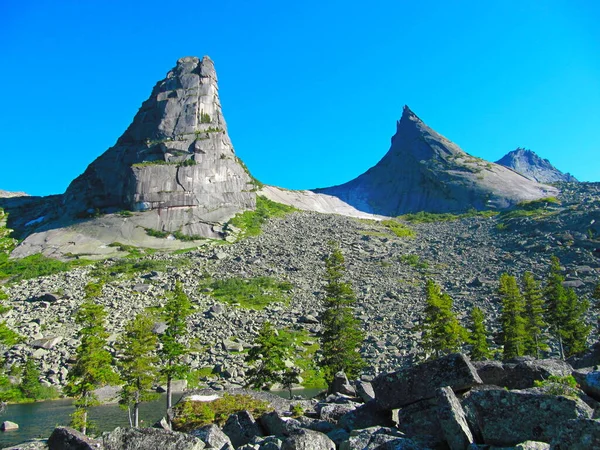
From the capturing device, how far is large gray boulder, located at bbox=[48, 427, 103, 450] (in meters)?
10.5

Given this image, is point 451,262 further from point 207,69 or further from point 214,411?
point 207,69

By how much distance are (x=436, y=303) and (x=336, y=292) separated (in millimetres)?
9414

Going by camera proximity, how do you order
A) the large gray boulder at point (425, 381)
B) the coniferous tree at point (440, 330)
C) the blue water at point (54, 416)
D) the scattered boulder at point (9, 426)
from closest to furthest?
the large gray boulder at point (425, 381) < the blue water at point (54, 416) < the scattered boulder at point (9, 426) < the coniferous tree at point (440, 330)

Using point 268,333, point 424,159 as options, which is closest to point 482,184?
point 424,159

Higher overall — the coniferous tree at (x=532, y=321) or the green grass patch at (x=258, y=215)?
the green grass patch at (x=258, y=215)

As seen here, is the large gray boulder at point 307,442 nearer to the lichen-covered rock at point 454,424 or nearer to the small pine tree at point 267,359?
the lichen-covered rock at point 454,424

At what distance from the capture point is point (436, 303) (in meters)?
42.2

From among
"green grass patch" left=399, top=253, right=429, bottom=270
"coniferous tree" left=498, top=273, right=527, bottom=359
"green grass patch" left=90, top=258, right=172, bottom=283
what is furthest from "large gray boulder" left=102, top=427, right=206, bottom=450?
"green grass patch" left=399, top=253, right=429, bottom=270

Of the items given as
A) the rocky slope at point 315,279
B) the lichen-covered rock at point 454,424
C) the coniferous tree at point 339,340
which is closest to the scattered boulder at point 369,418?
the lichen-covered rock at point 454,424

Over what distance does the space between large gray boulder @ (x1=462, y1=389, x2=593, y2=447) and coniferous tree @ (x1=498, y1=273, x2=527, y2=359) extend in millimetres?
39182

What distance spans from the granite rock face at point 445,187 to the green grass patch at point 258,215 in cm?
6524

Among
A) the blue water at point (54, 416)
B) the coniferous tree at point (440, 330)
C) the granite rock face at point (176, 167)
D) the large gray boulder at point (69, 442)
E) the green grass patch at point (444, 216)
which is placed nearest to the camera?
the large gray boulder at point (69, 442)

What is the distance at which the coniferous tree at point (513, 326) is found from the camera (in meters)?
44.5

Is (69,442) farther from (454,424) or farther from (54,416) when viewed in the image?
(54,416)
